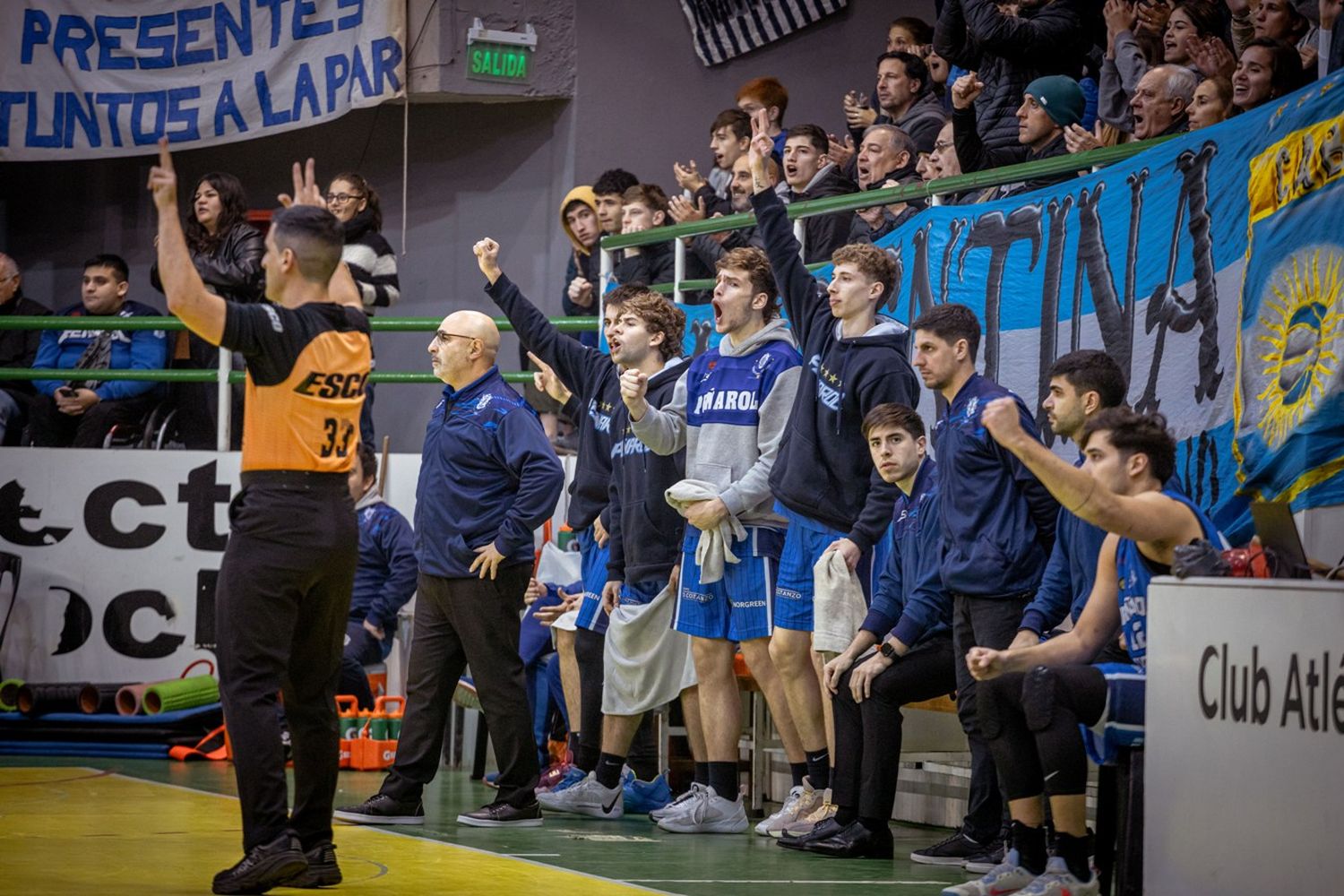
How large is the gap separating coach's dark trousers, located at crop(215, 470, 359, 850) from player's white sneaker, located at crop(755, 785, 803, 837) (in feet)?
7.33

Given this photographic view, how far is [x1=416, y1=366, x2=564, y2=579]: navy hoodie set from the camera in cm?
749

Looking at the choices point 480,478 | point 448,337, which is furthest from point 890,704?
point 448,337

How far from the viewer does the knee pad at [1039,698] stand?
5156 millimetres

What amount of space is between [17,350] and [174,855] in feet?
22.4

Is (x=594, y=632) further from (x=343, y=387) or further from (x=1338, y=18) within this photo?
(x=1338, y=18)

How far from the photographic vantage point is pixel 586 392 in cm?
855

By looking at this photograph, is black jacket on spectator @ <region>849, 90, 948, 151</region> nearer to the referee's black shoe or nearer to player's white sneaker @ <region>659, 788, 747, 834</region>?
player's white sneaker @ <region>659, 788, 747, 834</region>

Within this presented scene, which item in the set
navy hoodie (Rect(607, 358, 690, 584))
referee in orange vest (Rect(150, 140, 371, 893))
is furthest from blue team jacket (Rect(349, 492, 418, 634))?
referee in orange vest (Rect(150, 140, 371, 893))

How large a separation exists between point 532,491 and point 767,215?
60.3 inches

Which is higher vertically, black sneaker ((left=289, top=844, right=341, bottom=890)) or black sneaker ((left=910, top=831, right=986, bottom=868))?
black sneaker ((left=289, top=844, right=341, bottom=890))

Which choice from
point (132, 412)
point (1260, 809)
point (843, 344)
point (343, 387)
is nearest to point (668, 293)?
point (843, 344)

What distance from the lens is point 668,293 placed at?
33.1 feet

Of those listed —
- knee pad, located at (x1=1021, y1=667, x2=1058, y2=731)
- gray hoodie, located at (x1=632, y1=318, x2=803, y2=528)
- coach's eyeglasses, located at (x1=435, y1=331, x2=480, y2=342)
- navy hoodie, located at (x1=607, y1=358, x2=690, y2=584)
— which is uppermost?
coach's eyeglasses, located at (x1=435, y1=331, x2=480, y2=342)

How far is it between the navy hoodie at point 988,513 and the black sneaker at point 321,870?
229 centimetres
